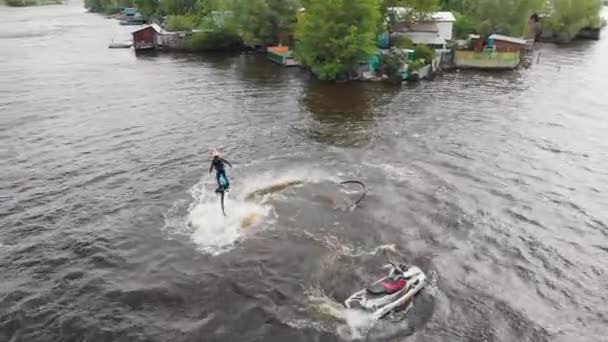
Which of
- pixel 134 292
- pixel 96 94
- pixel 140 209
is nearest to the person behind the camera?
pixel 134 292

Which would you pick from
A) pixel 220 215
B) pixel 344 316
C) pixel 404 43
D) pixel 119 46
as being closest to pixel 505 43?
pixel 404 43

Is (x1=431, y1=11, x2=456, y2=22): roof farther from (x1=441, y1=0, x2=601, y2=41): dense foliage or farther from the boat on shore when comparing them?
the boat on shore

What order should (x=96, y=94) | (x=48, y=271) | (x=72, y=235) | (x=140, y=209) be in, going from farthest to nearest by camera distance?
(x=96, y=94)
(x=140, y=209)
(x=72, y=235)
(x=48, y=271)

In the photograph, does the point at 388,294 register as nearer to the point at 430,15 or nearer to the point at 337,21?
the point at 337,21

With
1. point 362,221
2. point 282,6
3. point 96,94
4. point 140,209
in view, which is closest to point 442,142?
point 362,221

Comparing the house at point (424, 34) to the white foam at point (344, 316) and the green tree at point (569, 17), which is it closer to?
the green tree at point (569, 17)

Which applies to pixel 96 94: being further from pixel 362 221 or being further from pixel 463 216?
pixel 463 216

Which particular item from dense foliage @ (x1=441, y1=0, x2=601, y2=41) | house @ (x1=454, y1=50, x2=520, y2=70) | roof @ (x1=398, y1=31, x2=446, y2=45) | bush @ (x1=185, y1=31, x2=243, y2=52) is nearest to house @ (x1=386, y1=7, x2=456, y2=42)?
roof @ (x1=398, y1=31, x2=446, y2=45)

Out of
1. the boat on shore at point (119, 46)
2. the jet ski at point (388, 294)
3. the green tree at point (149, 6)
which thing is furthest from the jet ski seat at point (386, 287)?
the green tree at point (149, 6)
